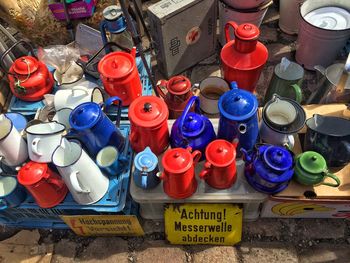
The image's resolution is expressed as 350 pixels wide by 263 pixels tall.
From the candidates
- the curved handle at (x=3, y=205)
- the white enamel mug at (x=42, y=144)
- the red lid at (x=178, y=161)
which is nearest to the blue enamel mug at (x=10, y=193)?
the curved handle at (x=3, y=205)

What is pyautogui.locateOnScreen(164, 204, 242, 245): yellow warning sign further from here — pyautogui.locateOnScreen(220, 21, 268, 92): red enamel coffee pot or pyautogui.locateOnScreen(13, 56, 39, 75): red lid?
pyautogui.locateOnScreen(13, 56, 39, 75): red lid

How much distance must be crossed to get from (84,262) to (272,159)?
1.14 m

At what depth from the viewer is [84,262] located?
1912mm

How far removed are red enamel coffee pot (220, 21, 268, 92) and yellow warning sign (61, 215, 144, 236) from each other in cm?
92

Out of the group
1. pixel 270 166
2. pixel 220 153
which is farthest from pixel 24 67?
pixel 270 166

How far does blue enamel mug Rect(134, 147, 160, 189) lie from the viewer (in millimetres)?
1593

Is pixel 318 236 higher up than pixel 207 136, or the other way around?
pixel 207 136

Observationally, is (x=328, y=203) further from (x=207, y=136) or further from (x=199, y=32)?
(x=199, y=32)

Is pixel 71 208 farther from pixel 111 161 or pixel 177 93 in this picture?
pixel 177 93

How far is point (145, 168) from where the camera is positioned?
1590 mm

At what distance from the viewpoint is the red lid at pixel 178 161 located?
152 centimetres

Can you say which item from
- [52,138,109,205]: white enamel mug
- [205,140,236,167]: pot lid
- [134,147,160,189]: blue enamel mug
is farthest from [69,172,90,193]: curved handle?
[205,140,236,167]: pot lid

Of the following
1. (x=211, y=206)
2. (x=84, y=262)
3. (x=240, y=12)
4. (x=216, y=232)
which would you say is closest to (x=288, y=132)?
(x=211, y=206)

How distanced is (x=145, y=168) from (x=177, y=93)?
0.49m
